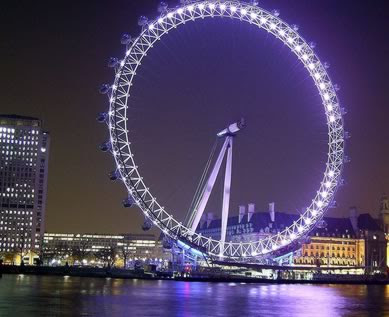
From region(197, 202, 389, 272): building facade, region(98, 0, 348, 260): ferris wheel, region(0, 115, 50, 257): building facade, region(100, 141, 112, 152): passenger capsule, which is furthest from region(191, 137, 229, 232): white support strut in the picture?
region(0, 115, 50, 257): building facade

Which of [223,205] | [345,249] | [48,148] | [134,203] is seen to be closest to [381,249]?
[345,249]

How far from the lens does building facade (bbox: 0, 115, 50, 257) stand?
130 m

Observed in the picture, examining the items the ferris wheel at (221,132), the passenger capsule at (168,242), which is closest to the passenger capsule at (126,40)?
the ferris wheel at (221,132)

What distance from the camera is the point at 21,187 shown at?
131 m

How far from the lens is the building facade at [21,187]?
5123 inches

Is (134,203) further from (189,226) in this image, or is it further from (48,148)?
(48,148)

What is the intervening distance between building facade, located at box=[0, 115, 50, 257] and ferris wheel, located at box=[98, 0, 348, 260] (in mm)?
75032

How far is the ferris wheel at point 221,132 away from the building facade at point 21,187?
75032 mm

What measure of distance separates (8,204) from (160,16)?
89.6 m

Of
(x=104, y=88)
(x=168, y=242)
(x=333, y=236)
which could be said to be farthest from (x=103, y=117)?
(x=333, y=236)

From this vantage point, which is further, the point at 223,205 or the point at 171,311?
the point at 223,205

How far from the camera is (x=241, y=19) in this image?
5147 cm

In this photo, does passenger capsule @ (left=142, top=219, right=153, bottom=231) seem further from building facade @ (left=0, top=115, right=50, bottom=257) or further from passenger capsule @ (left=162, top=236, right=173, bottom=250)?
building facade @ (left=0, top=115, right=50, bottom=257)

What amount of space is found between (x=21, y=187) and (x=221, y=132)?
80.3 metres
